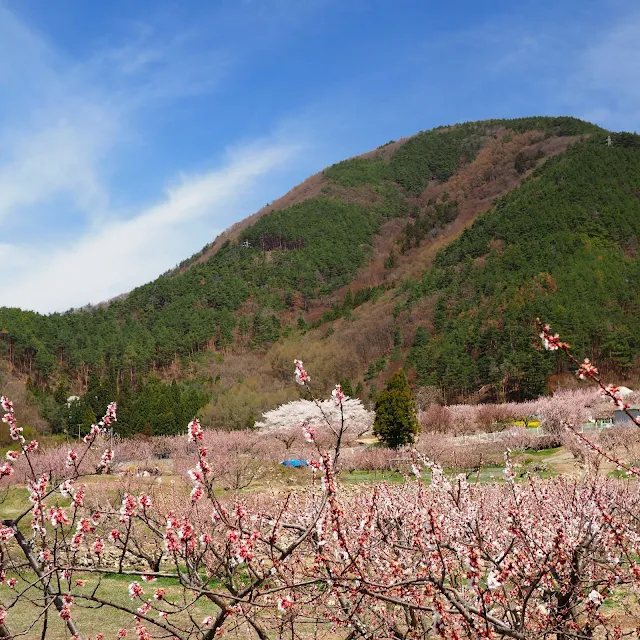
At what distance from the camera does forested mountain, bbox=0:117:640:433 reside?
193ft

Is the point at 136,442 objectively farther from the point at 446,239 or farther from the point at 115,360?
the point at 446,239

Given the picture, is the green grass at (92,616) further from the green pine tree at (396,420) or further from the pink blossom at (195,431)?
the green pine tree at (396,420)

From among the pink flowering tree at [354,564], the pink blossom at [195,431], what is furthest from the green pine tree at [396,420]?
the pink blossom at [195,431]

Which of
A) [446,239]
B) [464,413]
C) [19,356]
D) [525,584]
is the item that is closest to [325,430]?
[464,413]

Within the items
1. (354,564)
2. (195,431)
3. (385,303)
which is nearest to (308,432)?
(195,431)

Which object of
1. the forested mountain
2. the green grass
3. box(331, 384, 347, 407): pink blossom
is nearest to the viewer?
box(331, 384, 347, 407): pink blossom

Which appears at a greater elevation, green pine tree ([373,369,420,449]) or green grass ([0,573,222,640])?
green grass ([0,573,222,640])

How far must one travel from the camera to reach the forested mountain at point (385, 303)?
2320 inches

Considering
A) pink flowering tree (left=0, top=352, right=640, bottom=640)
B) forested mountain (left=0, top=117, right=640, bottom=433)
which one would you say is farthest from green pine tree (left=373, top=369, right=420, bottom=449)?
pink flowering tree (left=0, top=352, right=640, bottom=640)

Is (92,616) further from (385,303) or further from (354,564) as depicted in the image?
(385,303)

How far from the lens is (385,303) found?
93.8 m

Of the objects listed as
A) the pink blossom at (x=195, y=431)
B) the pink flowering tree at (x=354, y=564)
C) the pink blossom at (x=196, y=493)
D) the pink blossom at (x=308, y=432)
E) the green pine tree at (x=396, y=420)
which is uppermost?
the pink blossom at (x=195, y=431)

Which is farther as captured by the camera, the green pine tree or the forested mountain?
the forested mountain

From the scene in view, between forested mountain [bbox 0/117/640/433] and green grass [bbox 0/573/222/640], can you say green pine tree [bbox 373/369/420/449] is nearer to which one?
forested mountain [bbox 0/117/640/433]
